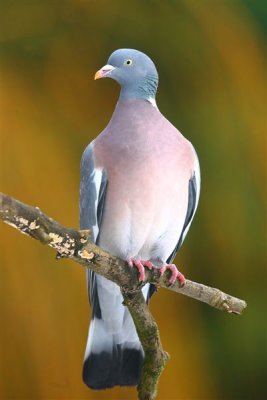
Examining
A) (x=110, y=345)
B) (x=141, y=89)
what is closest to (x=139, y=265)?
(x=110, y=345)

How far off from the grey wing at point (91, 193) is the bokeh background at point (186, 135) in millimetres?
187

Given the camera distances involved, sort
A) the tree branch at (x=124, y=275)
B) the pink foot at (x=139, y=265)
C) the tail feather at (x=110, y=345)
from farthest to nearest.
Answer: the tail feather at (x=110, y=345), the pink foot at (x=139, y=265), the tree branch at (x=124, y=275)

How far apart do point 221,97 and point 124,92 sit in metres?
0.43

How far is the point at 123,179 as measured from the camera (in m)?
1.77

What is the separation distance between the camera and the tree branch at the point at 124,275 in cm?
132

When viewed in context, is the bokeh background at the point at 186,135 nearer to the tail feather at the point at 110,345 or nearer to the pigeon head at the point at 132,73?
the tail feather at the point at 110,345

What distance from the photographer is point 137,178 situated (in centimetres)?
177

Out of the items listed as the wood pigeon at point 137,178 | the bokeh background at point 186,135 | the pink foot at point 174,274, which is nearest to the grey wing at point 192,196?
the wood pigeon at point 137,178

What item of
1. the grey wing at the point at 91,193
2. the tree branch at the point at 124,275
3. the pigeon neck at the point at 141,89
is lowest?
the tree branch at the point at 124,275

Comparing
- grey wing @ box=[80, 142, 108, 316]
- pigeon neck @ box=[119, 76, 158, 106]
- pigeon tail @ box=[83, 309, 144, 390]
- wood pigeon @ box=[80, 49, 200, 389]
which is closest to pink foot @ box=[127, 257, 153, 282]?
wood pigeon @ box=[80, 49, 200, 389]

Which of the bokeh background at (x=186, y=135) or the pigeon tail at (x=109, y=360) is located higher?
the bokeh background at (x=186, y=135)

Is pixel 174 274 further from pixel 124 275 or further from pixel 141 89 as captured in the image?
pixel 141 89

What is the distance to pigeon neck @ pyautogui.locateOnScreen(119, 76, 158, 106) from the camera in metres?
1.84

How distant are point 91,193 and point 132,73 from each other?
12.8 inches
